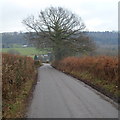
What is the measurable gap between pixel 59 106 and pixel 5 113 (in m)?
3.05

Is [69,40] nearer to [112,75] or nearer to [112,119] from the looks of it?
[112,75]

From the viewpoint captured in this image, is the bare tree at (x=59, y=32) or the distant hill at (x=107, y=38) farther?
the bare tree at (x=59, y=32)

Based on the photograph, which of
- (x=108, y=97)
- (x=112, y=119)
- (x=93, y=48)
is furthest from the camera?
(x=93, y=48)

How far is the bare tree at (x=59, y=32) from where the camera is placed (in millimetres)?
59094

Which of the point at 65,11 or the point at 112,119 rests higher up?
the point at 65,11

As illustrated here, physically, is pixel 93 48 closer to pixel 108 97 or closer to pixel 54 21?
pixel 54 21

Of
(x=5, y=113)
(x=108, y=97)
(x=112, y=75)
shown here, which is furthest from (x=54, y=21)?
(x=5, y=113)

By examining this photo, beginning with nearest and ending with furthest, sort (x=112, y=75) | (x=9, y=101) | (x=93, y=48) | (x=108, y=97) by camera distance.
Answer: (x=9, y=101), (x=108, y=97), (x=112, y=75), (x=93, y=48)

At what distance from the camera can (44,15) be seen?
60.1 meters

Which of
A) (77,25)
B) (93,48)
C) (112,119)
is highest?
(77,25)

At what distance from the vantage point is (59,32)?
60000mm

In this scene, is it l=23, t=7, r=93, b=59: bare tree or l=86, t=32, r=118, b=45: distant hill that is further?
l=23, t=7, r=93, b=59: bare tree

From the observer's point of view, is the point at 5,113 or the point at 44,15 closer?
the point at 5,113

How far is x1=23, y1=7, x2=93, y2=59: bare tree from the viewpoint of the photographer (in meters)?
59.1
